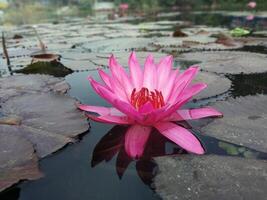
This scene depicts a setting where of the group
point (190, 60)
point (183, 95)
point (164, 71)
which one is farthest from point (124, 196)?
point (190, 60)

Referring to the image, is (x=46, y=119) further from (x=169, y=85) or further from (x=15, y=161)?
(x=169, y=85)

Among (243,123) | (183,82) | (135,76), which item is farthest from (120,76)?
(243,123)

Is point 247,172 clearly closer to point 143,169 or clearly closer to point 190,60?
point 143,169

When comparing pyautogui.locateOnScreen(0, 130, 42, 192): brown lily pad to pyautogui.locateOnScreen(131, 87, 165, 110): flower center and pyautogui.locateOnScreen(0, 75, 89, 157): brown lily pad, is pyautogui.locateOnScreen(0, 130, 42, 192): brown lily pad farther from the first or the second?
pyautogui.locateOnScreen(131, 87, 165, 110): flower center

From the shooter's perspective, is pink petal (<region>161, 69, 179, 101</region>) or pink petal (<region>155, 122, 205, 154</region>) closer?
pink petal (<region>155, 122, 205, 154</region>)

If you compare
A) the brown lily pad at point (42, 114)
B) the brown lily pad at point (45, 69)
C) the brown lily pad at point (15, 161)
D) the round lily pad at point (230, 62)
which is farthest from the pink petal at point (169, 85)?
the brown lily pad at point (45, 69)

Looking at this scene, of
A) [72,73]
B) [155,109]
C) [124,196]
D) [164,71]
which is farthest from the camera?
[72,73]

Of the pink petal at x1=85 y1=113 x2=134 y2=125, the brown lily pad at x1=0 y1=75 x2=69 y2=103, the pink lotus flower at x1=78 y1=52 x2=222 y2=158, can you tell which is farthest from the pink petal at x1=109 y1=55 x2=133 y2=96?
the brown lily pad at x1=0 y1=75 x2=69 y2=103
